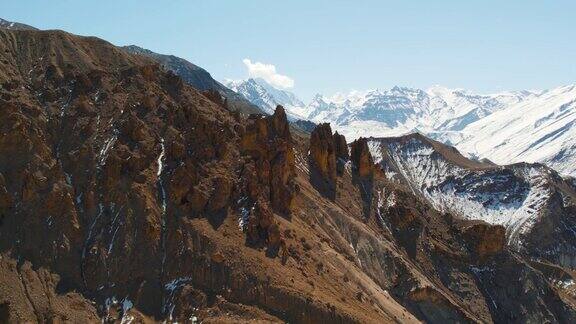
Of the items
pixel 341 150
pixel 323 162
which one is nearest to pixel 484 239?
pixel 341 150

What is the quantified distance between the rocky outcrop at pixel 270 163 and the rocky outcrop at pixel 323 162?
9510mm

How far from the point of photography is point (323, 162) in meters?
118

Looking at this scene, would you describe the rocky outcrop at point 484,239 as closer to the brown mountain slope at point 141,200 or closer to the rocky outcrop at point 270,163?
the brown mountain slope at point 141,200

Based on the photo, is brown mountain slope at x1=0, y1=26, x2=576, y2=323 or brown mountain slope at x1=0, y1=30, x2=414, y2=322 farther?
brown mountain slope at x1=0, y1=30, x2=414, y2=322

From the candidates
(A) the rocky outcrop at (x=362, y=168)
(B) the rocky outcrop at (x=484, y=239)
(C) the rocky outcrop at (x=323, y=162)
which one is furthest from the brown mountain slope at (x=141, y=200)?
(B) the rocky outcrop at (x=484, y=239)

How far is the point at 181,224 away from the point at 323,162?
1676 inches

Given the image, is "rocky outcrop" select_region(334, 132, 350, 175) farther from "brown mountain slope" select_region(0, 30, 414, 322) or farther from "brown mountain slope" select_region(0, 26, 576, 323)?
"brown mountain slope" select_region(0, 30, 414, 322)

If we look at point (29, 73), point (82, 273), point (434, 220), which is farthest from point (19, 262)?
point (434, 220)

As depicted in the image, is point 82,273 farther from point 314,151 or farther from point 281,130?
point 314,151

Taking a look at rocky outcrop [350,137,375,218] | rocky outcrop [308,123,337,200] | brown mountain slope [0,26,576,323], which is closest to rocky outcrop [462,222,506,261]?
brown mountain slope [0,26,576,323]

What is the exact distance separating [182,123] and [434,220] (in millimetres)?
57911

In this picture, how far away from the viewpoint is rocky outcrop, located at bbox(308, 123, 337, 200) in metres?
114

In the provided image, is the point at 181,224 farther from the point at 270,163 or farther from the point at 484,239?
the point at 484,239

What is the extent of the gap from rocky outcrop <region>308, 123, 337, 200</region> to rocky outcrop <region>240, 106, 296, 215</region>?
374 inches
